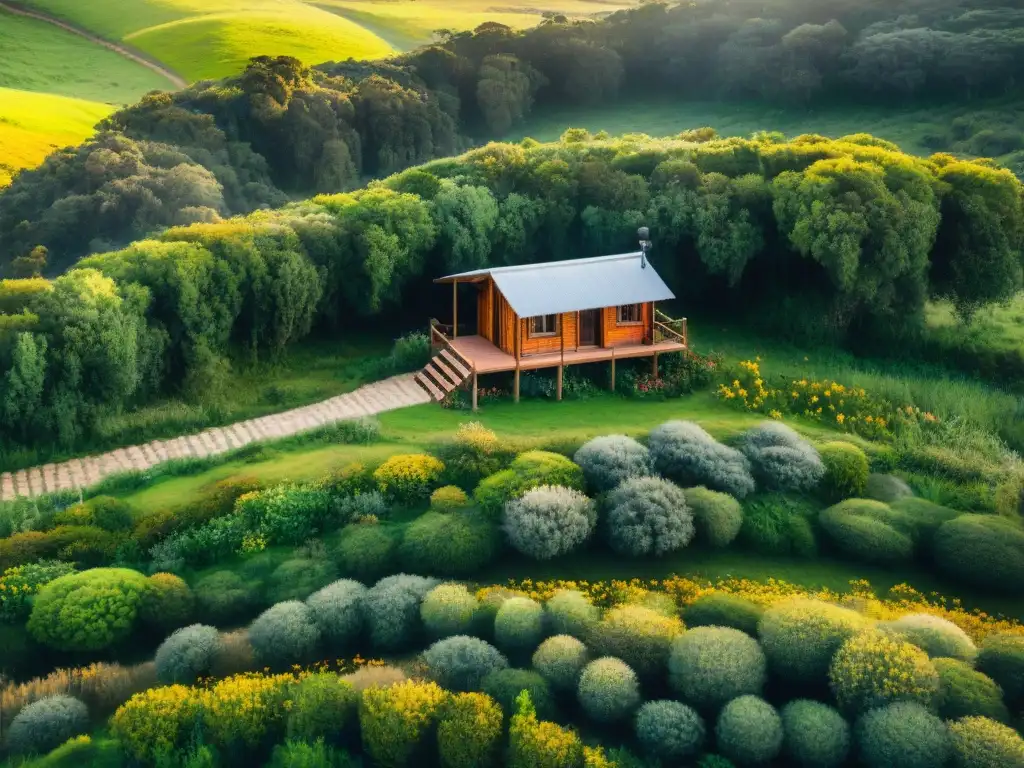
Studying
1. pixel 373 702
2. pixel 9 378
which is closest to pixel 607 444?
pixel 373 702

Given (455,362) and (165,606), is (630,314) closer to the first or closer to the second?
(455,362)

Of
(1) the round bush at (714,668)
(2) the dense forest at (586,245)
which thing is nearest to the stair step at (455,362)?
(2) the dense forest at (586,245)

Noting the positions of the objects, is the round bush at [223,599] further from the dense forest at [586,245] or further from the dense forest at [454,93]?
the dense forest at [454,93]

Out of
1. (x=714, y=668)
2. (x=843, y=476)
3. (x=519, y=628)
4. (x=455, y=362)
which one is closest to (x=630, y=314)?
(x=455, y=362)

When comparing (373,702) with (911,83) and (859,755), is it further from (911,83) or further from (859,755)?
(911,83)

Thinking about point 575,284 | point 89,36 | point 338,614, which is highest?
point 89,36
